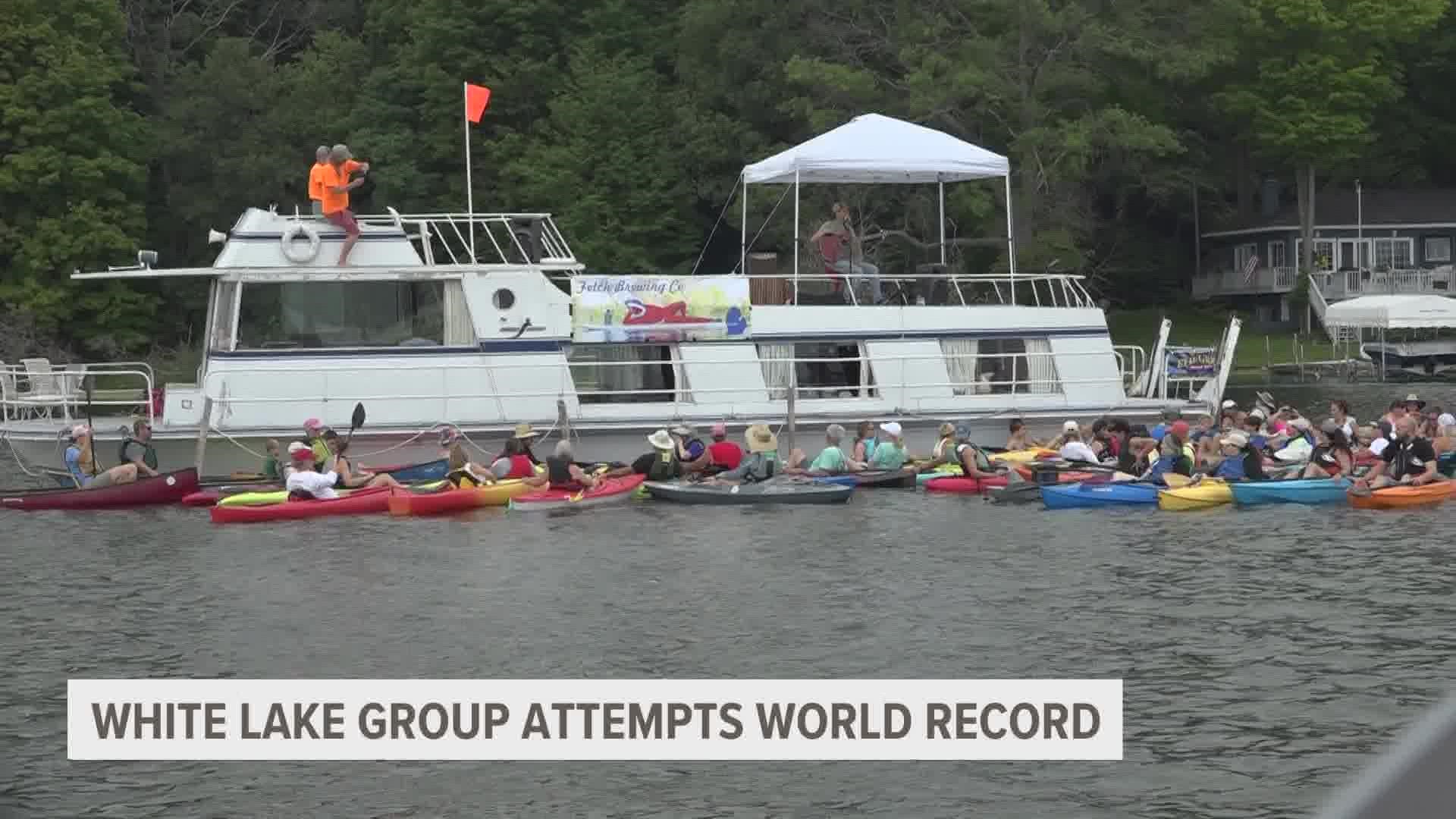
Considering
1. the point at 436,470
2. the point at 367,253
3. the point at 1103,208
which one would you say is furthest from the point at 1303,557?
the point at 1103,208

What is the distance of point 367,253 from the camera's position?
29750mm

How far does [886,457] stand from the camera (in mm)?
29609

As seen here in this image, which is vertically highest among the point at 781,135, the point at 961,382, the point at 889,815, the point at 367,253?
the point at 781,135

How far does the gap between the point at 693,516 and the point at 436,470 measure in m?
4.56

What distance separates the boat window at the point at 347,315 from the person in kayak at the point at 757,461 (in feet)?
15.5

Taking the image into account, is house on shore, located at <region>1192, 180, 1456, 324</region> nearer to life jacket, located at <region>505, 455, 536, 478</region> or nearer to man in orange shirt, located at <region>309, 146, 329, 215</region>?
life jacket, located at <region>505, 455, 536, 478</region>

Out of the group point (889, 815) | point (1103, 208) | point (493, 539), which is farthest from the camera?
point (1103, 208)

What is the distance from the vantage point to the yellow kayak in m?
29.4

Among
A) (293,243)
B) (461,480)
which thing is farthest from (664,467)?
(293,243)

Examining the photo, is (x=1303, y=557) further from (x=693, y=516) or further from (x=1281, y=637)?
(x=693, y=516)

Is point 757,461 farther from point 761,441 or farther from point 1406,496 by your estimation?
point 1406,496

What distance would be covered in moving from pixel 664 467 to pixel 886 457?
3576 mm

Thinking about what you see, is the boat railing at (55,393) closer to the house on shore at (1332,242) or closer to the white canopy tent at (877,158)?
the white canopy tent at (877,158)

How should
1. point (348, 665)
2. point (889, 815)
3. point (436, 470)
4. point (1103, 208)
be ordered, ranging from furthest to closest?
1. point (1103, 208)
2. point (436, 470)
3. point (348, 665)
4. point (889, 815)
